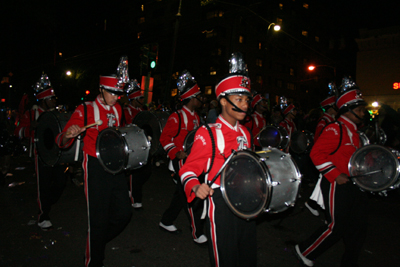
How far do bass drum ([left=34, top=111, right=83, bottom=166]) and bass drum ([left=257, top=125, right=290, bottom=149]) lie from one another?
5183mm

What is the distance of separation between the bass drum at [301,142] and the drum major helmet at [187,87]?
4.55 metres

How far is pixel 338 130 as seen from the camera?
12.5ft

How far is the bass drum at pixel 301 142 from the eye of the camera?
856cm

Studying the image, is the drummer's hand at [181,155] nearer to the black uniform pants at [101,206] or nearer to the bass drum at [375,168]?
the black uniform pants at [101,206]

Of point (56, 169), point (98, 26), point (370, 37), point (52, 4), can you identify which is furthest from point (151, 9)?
point (56, 169)

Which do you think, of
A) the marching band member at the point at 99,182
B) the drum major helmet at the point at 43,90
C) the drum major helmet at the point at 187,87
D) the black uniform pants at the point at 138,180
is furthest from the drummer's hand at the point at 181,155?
the drum major helmet at the point at 43,90

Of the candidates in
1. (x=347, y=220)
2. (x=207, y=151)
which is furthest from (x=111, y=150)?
(x=347, y=220)

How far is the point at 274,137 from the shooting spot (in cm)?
798

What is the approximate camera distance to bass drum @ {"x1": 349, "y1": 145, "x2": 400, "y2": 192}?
337 centimetres

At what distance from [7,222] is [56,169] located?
1.47m

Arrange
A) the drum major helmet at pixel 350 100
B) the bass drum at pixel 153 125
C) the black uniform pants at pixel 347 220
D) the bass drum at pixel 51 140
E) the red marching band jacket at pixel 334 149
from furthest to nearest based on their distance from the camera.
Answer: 1. the bass drum at pixel 153 125
2. the bass drum at pixel 51 140
3. the drum major helmet at pixel 350 100
4. the red marching band jacket at pixel 334 149
5. the black uniform pants at pixel 347 220

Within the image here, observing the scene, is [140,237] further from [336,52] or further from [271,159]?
[336,52]

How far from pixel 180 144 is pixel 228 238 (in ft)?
9.13

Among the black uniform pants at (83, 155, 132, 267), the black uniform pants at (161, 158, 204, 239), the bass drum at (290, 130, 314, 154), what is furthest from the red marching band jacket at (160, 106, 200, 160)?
the bass drum at (290, 130, 314, 154)
